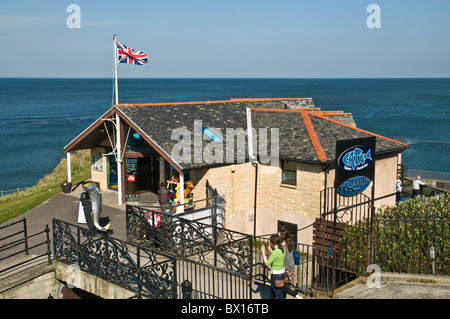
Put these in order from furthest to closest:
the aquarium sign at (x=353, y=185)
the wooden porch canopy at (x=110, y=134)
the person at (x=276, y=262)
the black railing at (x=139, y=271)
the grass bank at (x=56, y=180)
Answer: the grass bank at (x=56, y=180), the wooden porch canopy at (x=110, y=134), the aquarium sign at (x=353, y=185), the black railing at (x=139, y=271), the person at (x=276, y=262)

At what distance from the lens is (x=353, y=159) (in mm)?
17281

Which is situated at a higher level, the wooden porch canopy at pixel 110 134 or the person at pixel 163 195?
the wooden porch canopy at pixel 110 134

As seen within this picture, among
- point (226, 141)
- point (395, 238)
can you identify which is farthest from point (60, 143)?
point (395, 238)

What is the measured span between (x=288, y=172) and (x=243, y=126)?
168 inches

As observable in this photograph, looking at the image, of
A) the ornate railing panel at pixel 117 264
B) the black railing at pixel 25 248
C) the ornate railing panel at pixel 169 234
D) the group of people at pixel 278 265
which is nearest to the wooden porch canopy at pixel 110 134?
Answer: the ornate railing panel at pixel 169 234

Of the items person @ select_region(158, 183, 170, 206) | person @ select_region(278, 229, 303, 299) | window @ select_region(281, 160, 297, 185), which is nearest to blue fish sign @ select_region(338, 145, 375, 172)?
window @ select_region(281, 160, 297, 185)

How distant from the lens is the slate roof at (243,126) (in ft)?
69.5
